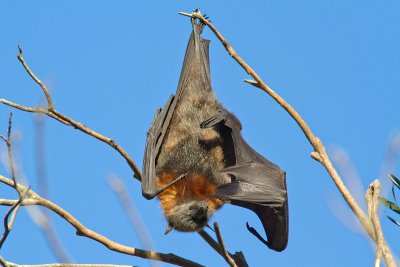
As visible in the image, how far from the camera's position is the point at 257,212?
442 inches

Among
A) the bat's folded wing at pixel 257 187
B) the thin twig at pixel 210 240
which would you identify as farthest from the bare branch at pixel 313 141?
the bat's folded wing at pixel 257 187

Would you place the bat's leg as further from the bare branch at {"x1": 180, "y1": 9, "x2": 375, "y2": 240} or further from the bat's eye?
the bare branch at {"x1": 180, "y1": 9, "x2": 375, "y2": 240}

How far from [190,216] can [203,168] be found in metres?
1.16

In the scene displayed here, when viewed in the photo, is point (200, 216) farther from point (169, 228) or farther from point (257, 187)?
point (257, 187)

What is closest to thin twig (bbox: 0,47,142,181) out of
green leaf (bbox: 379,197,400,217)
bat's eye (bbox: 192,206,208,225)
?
bat's eye (bbox: 192,206,208,225)

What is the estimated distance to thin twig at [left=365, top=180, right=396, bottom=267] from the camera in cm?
457

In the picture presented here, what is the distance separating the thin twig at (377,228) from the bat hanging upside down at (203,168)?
Result: 16.2ft

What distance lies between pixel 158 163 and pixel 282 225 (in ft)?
7.61

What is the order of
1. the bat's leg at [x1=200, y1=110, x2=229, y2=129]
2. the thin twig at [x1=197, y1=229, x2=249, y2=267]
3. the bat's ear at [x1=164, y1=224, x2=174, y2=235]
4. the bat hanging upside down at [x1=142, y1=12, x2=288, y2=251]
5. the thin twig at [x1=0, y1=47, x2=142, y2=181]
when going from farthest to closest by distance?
1. the bat's leg at [x1=200, y1=110, x2=229, y2=129]
2. the bat's ear at [x1=164, y1=224, x2=174, y2=235]
3. the bat hanging upside down at [x1=142, y1=12, x2=288, y2=251]
4. the thin twig at [x1=197, y1=229, x2=249, y2=267]
5. the thin twig at [x1=0, y1=47, x2=142, y2=181]

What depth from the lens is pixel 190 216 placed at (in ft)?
33.9

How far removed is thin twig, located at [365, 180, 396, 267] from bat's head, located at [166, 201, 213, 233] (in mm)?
5038

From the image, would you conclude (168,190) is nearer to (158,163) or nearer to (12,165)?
(158,163)

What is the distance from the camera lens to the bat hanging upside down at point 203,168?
A: 1058 cm

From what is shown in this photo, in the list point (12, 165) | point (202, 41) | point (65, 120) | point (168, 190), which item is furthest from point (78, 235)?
point (202, 41)
